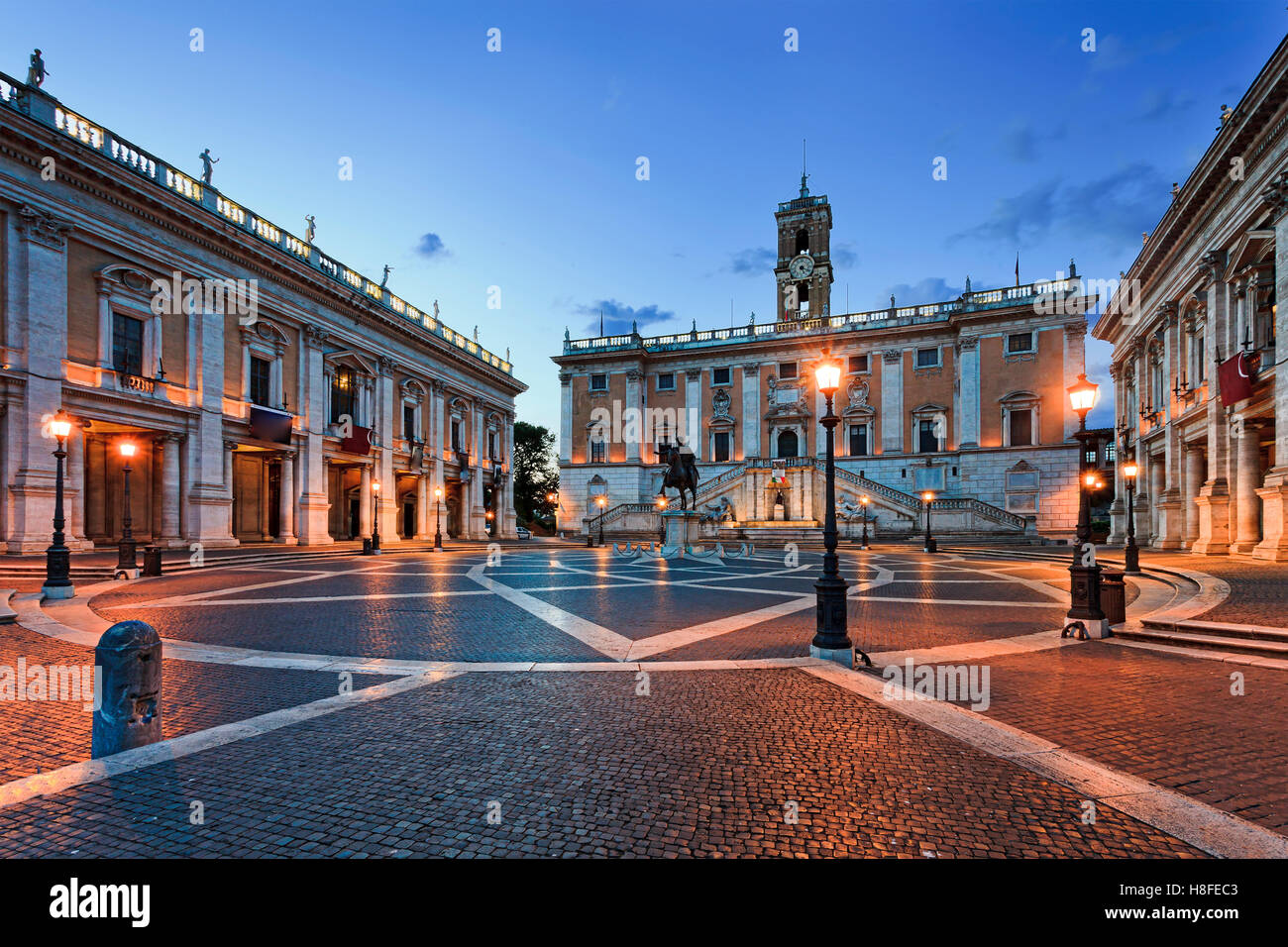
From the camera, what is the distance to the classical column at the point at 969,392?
4503 cm

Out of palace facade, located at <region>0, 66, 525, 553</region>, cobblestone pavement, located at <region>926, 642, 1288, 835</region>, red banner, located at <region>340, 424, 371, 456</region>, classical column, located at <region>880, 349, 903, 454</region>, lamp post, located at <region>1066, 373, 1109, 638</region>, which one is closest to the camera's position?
cobblestone pavement, located at <region>926, 642, 1288, 835</region>

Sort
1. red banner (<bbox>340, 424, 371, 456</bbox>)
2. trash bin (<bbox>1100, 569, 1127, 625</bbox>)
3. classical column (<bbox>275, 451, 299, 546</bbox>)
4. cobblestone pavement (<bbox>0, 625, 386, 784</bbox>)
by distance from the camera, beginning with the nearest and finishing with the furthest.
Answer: cobblestone pavement (<bbox>0, 625, 386, 784</bbox>) → trash bin (<bbox>1100, 569, 1127, 625</bbox>) → classical column (<bbox>275, 451, 299, 546</bbox>) → red banner (<bbox>340, 424, 371, 456</bbox>)

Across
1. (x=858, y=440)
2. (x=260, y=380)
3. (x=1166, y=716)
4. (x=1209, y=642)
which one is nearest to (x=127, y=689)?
(x=1166, y=716)

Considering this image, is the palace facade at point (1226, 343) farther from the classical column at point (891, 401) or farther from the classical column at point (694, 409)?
the classical column at point (694, 409)

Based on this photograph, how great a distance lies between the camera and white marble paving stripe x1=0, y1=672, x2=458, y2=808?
4.09 metres

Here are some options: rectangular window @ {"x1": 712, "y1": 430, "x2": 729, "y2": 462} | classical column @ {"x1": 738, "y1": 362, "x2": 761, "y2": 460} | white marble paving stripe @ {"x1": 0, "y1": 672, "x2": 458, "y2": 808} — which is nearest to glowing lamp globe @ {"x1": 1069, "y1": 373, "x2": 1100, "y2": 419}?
white marble paving stripe @ {"x1": 0, "y1": 672, "x2": 458, "y2": 808}

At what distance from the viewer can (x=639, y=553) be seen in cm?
2934

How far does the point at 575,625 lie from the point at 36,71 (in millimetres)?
27312

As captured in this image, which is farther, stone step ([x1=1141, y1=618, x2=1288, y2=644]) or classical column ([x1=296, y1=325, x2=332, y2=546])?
classical column ([x1=296, y1=325, x2=332, y2=546])

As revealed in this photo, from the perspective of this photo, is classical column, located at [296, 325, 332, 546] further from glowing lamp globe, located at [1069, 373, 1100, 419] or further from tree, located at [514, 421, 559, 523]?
tree, located at [514, 421, 559, 523]

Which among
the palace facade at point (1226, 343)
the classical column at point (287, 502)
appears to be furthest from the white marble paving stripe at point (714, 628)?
the classical column at point (287, 502)

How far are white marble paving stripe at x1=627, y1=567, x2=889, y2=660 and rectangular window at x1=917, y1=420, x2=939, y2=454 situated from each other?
3801 centimetres

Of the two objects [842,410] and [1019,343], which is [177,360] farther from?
[1019,343]
